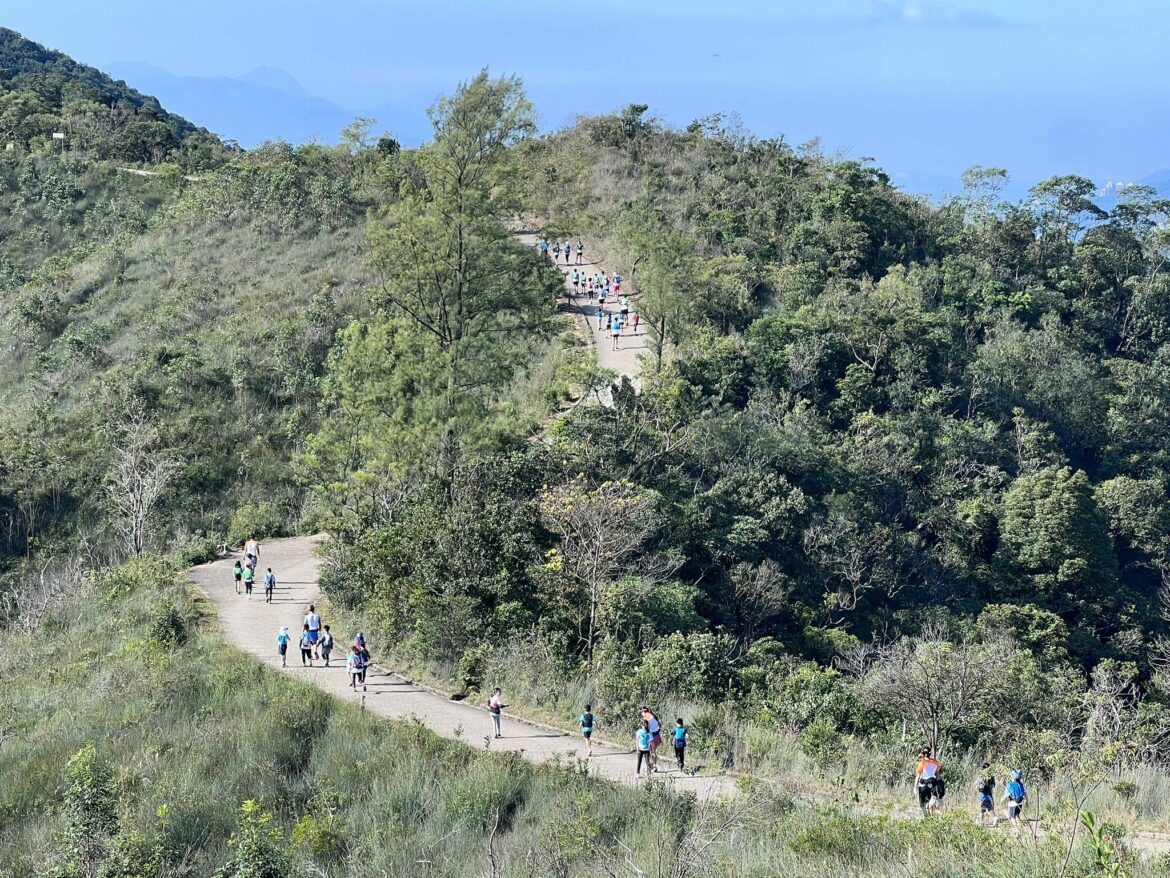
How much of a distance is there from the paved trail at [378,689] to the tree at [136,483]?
2.40m

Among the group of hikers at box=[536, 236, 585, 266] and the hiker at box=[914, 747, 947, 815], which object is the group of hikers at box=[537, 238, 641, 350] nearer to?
the group of hikers at box=[536, 236, 585, 266]

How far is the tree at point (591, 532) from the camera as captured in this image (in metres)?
17.1

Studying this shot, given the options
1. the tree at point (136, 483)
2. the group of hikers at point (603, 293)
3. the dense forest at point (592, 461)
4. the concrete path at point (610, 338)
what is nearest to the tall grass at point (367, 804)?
the dense forest at point (592, 461)

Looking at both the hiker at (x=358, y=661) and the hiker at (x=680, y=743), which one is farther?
the hiker at (x=358, y=661)

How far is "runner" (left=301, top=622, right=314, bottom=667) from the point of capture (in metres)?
17.2

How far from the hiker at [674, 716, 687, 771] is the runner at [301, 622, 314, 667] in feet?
23.4

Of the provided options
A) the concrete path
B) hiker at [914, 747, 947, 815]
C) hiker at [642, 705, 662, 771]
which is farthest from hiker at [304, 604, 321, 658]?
the concrete path

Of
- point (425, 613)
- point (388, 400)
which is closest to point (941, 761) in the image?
point (425, 613)

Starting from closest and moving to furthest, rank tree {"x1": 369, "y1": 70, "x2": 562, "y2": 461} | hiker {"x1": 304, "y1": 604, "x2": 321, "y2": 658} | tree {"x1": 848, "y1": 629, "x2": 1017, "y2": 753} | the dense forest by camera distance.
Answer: the dense forest → tree {"x1": 848, "y1": 629, "x2": 1017, "y2": 753} → hiker {"x1": 304, "y1": 604, "x2": 321, "y2": 658} → tree {"x1": 369, "y1": 70, "x2": 562, "y2": 461}

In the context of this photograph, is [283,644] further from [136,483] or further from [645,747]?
[136,483]

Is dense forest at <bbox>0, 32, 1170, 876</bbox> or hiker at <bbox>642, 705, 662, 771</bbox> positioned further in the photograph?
dense forest at <bbox>0, 32, 1170, 876</bbox>

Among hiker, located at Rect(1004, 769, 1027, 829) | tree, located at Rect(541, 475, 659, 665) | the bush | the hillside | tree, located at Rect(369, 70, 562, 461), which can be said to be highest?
the hillside

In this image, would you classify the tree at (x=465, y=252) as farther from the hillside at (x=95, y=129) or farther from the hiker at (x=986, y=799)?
the hillside at (x=95, y=129)

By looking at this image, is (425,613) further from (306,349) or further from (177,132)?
(177,132)
